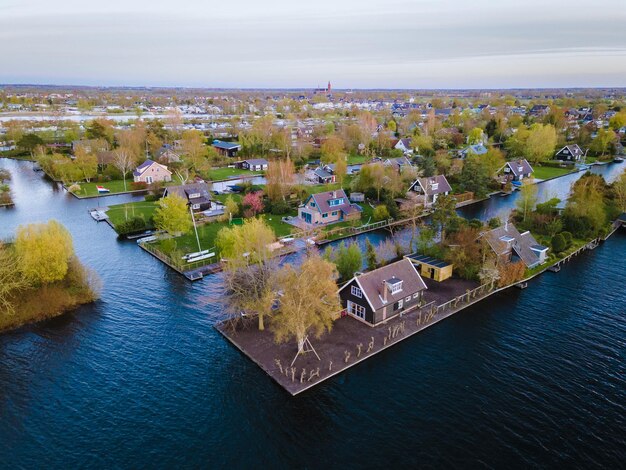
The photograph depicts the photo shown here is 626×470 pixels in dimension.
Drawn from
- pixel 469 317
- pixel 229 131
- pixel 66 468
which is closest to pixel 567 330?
pixel 469 317

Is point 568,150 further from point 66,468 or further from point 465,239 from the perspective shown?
point 66,468

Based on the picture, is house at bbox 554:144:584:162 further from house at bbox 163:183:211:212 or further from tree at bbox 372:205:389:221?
house at bbox 163:183:211:212

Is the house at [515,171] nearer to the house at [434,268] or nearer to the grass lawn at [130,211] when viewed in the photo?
the house at [434,268]

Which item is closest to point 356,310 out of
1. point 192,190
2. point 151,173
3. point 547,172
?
point 192,190

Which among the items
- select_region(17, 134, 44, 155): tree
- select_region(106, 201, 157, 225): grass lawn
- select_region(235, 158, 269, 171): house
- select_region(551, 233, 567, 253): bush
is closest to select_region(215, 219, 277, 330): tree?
select_region(106, 201, 157, 225): grass lawn

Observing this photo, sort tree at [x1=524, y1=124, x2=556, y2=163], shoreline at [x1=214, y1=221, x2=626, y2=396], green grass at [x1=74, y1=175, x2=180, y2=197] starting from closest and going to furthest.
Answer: shoreline at [x1=214, y1=221, x2=626, y2=396], green grass at [x1=74, y1=175, x2=180, y2=197], tree at [x1=524, y1=124, x2=556, y2=163]

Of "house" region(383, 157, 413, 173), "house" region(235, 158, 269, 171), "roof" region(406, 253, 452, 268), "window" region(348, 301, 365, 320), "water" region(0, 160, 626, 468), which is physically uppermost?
"house" region(383, 157, 413, 173)

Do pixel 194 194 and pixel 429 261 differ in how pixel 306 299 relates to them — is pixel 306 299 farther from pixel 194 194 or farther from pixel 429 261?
pixel 194 194
